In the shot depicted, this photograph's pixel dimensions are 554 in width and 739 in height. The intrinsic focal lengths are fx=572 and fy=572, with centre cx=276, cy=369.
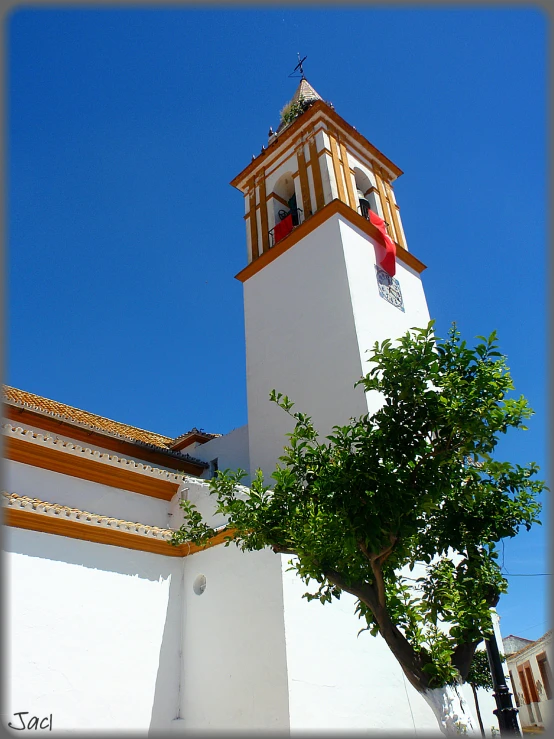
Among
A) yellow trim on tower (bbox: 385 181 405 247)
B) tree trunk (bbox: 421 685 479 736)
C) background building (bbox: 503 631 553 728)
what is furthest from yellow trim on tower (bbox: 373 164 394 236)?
background building (bbox: 503 631 553 728)

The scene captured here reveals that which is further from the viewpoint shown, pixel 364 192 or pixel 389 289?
pixel 364 192

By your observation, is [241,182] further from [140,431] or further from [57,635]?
[57,635]

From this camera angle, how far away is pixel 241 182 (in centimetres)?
1426

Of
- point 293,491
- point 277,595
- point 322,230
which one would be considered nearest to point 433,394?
point 293,491

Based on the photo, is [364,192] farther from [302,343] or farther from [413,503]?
[413,503]

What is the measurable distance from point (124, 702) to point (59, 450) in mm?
3491

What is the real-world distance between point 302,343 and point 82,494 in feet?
14.8

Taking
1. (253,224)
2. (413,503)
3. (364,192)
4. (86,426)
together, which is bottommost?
(413,503)

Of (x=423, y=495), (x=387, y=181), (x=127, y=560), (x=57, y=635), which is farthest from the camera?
(x=387, y=181)

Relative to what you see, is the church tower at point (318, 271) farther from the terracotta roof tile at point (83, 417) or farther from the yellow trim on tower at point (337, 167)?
the terracotta roof tile at point (83, 417)

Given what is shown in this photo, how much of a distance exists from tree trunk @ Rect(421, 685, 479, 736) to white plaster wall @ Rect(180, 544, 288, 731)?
2.51 meters

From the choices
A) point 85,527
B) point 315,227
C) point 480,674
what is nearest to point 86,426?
point 85,527

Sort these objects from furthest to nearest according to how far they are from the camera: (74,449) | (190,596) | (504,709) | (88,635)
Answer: (74,449) → (190,596) → (88,635) → (504,709)

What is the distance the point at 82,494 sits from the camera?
8.84m
